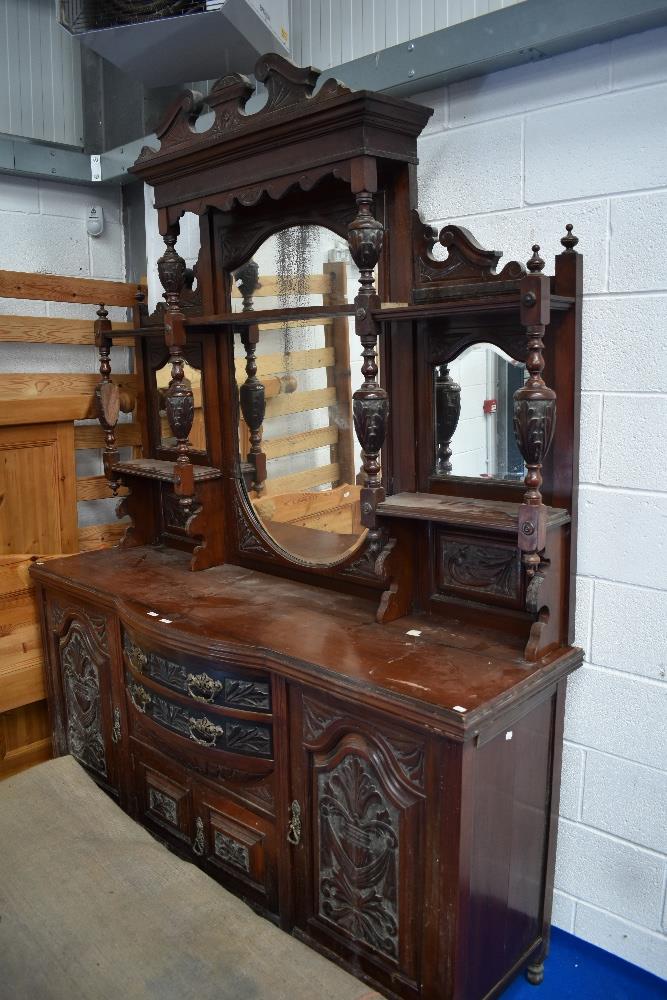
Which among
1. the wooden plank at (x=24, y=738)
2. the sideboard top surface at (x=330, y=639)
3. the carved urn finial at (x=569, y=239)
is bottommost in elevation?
the wooden plank at (x=24, y=738)

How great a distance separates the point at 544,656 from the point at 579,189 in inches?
39.2

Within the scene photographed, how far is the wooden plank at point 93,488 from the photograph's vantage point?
2.86m

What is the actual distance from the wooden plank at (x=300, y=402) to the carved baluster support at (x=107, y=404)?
→ 2.19 ft

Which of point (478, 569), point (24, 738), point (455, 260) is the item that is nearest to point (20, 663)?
point (24, 738)

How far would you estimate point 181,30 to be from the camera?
2250 millimetres

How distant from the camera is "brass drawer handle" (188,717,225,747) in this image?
1991 mm

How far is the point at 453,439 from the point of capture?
1.94 metres

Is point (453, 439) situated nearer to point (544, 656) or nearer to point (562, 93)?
point (544, 656)

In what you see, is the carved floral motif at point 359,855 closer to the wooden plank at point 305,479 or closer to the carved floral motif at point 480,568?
the carved floral motif at point 480,568

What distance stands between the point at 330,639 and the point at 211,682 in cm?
31

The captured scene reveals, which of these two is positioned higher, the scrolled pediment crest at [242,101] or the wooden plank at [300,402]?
the scrolled pediment crest at [242,101]

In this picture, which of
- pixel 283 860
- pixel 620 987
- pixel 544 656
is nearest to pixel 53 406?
pixel 283 860

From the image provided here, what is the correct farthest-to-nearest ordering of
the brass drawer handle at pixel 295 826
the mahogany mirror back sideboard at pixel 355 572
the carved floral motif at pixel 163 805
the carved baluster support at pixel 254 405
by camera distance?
the carved baluster support at pixel 254 405
the carved floral motif at pixel 163 805
the brass drawer handle at pixel 295 826
the mahogany mirror back sideboard at pixel 355 572

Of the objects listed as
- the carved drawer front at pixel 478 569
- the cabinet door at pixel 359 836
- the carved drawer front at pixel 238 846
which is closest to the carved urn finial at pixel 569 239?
the carved drawer front at pixel 478 569
